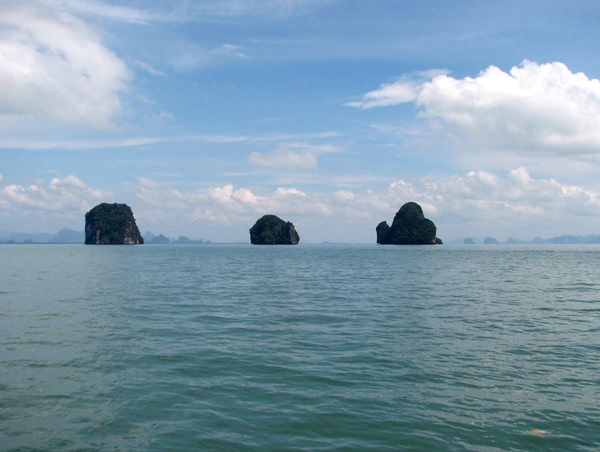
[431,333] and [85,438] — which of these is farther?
[431,333]

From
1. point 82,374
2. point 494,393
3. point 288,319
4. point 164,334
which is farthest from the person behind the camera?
point 288,319

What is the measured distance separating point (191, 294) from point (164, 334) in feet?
52.3

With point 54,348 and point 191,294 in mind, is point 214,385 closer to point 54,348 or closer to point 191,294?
point 54,348

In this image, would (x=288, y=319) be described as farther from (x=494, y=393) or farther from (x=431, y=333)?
(x=494, y=393)

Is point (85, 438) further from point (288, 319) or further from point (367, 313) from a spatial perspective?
point (367, 313)

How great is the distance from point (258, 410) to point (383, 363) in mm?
6148

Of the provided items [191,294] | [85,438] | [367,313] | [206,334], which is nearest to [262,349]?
[206,334]

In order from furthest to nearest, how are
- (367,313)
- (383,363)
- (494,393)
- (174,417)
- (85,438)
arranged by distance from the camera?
(367,313), (383,363), (494,393), (174,417), (85,438)

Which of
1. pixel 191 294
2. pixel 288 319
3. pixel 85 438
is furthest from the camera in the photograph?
pixel 191 294

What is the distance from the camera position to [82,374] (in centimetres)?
1415

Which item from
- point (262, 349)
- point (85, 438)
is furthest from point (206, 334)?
point (85, 438)

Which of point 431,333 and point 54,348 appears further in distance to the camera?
point 431,333

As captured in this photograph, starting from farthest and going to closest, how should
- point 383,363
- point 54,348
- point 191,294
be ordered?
point 191,294 < point 54,348 < point 383,363

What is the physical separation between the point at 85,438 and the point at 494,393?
11670 mm
